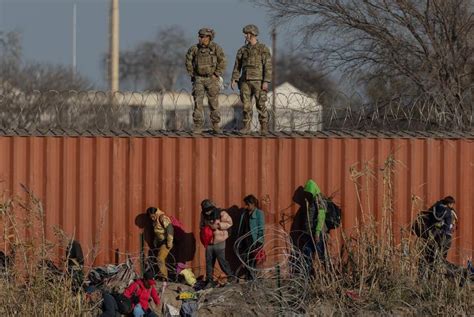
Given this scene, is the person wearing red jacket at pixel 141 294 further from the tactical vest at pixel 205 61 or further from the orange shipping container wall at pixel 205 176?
the tactical vest at pixel 205 61

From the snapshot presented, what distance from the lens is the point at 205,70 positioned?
16047mm

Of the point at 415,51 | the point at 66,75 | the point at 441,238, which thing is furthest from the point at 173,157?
the point at 66,75

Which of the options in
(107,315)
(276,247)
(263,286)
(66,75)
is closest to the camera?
(107,315)

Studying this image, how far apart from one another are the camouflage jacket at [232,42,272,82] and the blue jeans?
8.07ft

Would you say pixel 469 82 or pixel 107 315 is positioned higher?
pixel 469 82

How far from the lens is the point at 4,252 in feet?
48.2

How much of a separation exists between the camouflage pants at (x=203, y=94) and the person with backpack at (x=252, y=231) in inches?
58.9

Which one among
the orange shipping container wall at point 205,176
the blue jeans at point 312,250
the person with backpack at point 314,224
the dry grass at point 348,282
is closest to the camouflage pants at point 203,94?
the orange shipping container wall at point 205,176

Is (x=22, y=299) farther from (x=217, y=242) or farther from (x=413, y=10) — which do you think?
(x=413, y=10)

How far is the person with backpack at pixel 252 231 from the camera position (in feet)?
49.6

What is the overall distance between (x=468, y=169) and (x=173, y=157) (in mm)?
4041

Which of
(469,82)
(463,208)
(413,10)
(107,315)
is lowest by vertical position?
(107,315)

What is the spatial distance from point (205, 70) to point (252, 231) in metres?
2.43

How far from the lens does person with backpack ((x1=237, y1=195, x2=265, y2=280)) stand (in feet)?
49.6
